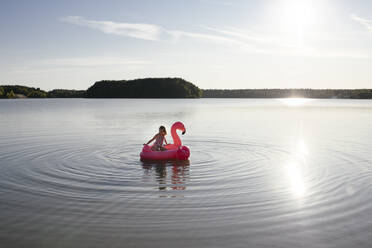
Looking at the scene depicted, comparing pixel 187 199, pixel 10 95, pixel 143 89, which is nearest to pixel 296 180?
pixel 187 199

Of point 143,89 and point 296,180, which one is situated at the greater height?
point 143,89

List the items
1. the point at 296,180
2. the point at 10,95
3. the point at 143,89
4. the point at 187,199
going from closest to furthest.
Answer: the point at 187,199, the point at 296,180, the point at 10,95, the point at 143,89

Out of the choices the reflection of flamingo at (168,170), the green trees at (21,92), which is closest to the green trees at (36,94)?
the green trees at (21,92)

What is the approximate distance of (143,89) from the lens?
169625mm

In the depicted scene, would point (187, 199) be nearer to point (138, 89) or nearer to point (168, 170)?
point (168, 170)

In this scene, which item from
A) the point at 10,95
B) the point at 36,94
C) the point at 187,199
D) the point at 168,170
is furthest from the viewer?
the point at 36,94

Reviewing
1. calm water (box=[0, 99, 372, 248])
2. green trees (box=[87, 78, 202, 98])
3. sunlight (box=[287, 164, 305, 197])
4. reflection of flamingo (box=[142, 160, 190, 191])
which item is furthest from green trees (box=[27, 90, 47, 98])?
sunlight (box=[287, 164, 305, 197])

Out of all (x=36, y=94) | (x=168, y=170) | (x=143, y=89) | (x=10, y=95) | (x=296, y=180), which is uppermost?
(x=143, y=89)

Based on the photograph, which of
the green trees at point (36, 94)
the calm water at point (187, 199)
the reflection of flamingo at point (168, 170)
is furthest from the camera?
the green trees at point (36, 94)

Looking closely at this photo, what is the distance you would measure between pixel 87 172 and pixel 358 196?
302 inches

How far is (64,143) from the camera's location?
17.8m

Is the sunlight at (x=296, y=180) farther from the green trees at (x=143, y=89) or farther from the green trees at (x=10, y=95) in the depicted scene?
the green trees at (x=10, y=95)

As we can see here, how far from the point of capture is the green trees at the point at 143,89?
170375 mm

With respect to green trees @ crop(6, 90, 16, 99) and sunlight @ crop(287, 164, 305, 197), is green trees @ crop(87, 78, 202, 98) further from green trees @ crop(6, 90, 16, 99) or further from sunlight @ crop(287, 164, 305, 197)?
sunlight @ crop(287, 164, 305, 197)
